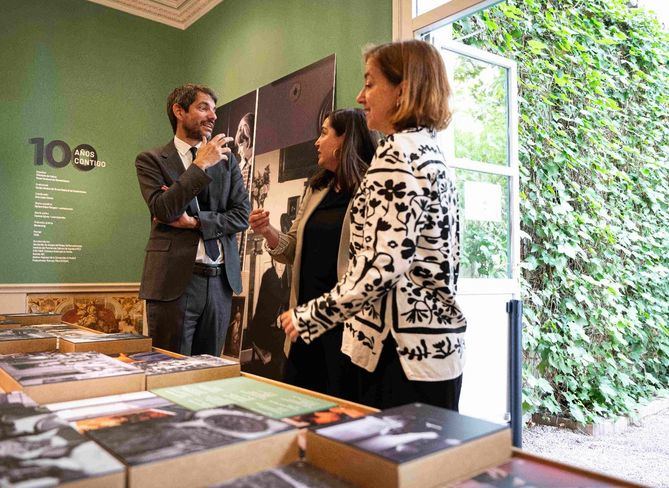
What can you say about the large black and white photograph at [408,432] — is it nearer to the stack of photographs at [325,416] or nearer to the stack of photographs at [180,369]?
the stack of photographs at [325,416]

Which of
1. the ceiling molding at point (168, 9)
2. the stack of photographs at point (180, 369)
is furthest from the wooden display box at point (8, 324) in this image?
the ceiling molding at point (168, 9)

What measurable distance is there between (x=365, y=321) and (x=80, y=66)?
12.6ft

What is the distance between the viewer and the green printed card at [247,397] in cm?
82

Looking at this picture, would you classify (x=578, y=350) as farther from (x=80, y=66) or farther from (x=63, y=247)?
(x=80, y=66)

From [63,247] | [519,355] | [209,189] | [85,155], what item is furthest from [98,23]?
[519,355]

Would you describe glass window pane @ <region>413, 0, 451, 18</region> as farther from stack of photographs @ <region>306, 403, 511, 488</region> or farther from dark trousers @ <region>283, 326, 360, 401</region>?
stack of photographs @ <region>306, 403, 511, 488</region>

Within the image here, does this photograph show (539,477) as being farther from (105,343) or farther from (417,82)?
(105,343)

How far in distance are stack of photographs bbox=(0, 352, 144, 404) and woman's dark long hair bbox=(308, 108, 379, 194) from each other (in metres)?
1.00

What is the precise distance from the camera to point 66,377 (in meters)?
0.91

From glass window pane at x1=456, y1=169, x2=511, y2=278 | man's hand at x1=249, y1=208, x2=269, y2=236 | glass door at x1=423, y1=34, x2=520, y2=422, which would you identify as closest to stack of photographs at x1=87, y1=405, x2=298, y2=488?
man's hand at x1=249, y1=208, x2=269, y2=236

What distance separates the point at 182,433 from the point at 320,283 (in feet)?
4.05

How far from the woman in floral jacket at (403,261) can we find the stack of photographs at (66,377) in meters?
0.33

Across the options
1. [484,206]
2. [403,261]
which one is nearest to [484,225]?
[484,206]

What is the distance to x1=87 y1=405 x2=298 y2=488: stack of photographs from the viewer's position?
1.72 ft
